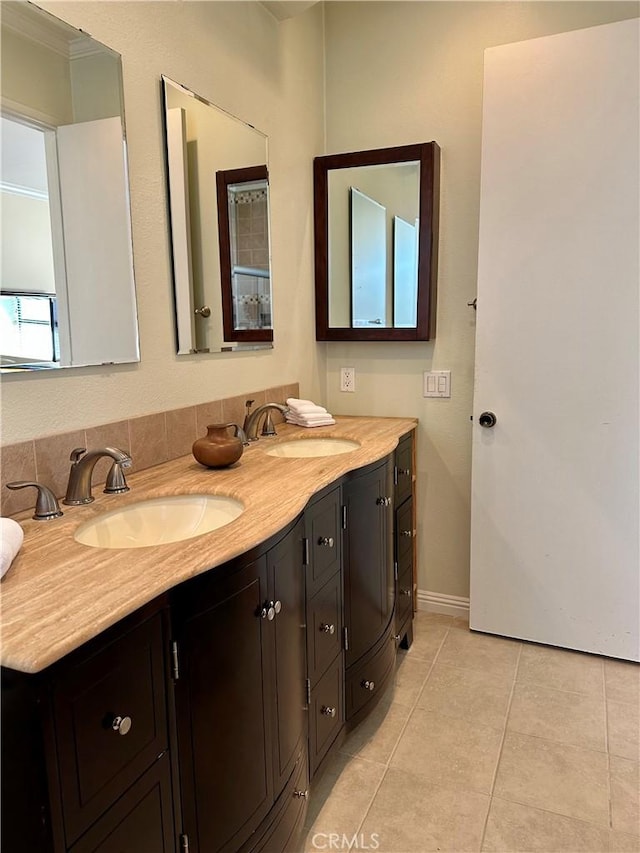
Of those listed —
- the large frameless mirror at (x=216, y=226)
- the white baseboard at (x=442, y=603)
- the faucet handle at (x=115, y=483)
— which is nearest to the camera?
the faucet handle at (x=115, y=483)

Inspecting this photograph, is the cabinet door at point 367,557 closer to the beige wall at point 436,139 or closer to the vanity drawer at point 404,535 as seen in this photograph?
the vanity drawer at point 404,535

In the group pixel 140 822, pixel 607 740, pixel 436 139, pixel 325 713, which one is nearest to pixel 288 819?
pixel 325 713

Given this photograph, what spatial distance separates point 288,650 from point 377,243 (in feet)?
6.01

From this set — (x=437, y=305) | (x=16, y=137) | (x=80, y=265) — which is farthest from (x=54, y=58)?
(x=437, y=305)

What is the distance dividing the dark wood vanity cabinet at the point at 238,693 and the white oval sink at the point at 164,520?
21 centimetres

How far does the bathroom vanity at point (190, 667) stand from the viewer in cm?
76

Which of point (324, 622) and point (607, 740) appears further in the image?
point (607, 740)

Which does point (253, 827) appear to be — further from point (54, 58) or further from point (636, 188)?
point (636, 188)

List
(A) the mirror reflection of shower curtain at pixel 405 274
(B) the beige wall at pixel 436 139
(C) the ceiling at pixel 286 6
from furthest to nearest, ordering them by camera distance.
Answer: (A) the mirror reflection of shower curtain at pixel 405 274 → (B) the beige wall at pixel 436 139 → (C) the ceiling at pixel 286 6

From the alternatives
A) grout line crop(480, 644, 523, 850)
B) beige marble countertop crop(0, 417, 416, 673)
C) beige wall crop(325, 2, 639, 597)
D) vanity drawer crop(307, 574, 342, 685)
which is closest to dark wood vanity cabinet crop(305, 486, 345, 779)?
vanity drawer crop(307, 574, 342, 685)

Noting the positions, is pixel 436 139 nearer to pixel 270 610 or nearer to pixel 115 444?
pixel 115 444

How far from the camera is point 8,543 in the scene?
0.96 metres

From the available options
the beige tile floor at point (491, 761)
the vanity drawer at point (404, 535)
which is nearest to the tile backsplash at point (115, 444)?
the vanity drawer at point (404, 535)

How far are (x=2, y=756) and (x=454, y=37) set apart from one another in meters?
2.78
